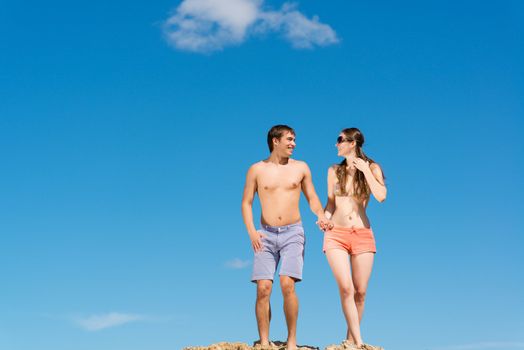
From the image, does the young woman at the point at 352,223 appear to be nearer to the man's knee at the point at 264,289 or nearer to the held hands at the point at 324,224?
the held hands at the point at 324,224

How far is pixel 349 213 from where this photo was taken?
A: 10.1 meters

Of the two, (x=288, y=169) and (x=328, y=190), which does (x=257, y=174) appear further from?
(x=328, y=190)

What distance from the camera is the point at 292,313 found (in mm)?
9898

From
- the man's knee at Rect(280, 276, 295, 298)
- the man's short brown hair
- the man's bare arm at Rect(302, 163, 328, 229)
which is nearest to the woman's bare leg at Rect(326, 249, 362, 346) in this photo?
the man's knee at Rect(280, 276, 295, 298)

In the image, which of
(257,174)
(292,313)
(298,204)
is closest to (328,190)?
(298,204)

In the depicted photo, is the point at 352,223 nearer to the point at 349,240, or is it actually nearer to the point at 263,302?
the point at 349,240

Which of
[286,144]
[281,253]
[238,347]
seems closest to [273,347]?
[238,347]

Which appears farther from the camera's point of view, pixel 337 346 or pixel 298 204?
pixel 298 204

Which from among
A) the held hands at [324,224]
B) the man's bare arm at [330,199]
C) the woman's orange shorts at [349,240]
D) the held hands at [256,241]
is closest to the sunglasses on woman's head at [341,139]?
the man's bare arm at [330,199]

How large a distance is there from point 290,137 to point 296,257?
1975 millimetres

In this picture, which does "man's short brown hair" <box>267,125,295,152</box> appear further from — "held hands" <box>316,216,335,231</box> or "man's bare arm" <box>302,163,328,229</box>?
"held hands" <box>316,216,335,231</box>

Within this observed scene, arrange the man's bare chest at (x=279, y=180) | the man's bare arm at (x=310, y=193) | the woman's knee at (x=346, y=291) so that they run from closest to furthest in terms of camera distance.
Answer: the woman's knee at (x=346, y=291) < the man's bare chest at (x=279, y=180) < the man's bare arm at (x=310, y=193)

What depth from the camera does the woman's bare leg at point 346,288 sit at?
9688mm

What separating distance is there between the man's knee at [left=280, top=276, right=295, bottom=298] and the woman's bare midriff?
3.79 ft
